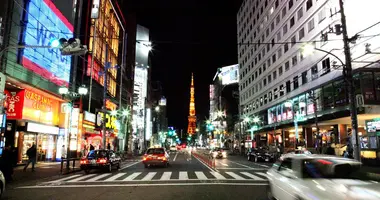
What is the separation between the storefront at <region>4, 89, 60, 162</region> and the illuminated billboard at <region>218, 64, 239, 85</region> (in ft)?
230

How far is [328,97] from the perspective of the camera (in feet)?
113

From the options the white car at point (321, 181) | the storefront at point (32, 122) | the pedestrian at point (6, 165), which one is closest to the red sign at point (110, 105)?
the storefront at point (32, 122)

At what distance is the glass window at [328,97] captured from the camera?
1321 inches

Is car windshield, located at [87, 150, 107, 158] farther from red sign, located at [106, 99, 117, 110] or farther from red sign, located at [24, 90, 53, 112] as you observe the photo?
red sign, located at [106, 99, 117, 110]

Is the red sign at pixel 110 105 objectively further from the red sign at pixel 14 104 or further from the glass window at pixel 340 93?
the glass window at pixel 340 93

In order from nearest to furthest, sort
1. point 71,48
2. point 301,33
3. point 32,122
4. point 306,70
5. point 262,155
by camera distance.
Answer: point 71,48 → point 32,122 → point 262,155 → point 306,70 → point 301,33

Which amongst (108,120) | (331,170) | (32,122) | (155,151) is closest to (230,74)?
(108,120)

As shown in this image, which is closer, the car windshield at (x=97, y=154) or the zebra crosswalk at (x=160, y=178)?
the zebra crosswalk at (x=160, y=178)

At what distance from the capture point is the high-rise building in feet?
92.0

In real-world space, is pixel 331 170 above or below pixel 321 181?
above

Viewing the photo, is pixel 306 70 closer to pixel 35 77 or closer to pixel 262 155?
pixel 262 155

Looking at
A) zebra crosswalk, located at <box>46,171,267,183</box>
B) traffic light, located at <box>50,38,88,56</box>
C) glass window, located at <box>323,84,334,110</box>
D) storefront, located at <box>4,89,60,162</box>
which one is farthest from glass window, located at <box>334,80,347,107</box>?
storefront, located at <box>4,89,60,162</box>

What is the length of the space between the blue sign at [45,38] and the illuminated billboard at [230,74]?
2731 inches

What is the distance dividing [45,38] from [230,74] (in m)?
76.3
